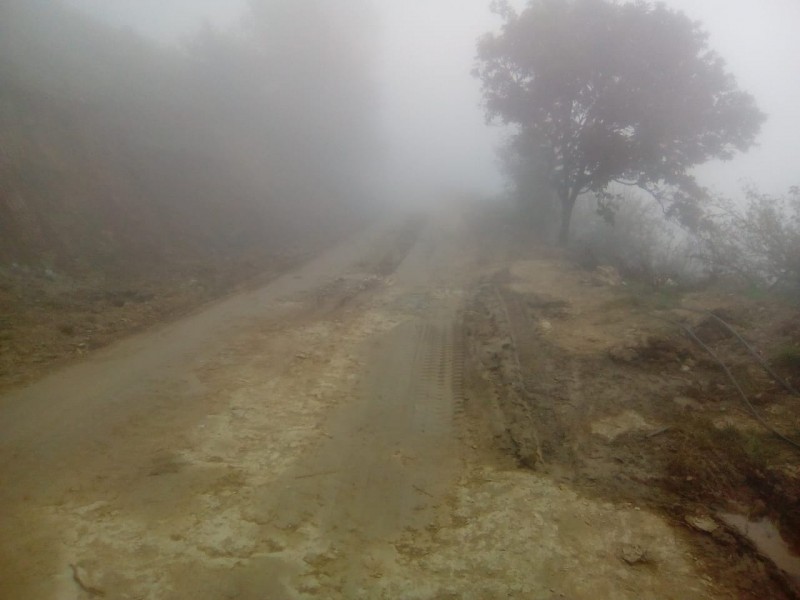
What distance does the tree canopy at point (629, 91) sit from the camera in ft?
49.1

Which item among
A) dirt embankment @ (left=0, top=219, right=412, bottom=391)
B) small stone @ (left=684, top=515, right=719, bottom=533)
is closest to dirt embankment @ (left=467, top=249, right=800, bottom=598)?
small stone @ (left=684, top=515, right=719, bottom=533)

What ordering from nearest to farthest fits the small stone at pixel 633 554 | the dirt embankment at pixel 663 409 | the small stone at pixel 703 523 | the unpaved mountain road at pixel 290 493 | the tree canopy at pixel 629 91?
the unpaved mountain road at pixel 290 493
the small stone at pixel 633 554
the small stone at pixel 703 523
the dirt embankment at pixel 663 409
the tree canopy at pixel 629 91

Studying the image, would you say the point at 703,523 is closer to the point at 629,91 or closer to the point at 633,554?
the point at 633,554

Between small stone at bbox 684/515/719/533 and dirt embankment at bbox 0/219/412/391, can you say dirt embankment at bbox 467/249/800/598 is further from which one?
dirt embankment at bbox 0/219/412/391

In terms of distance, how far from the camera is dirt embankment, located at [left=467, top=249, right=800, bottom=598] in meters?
4.24

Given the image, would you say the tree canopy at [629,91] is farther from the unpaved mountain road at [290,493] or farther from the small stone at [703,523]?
the small stone at [703,523]

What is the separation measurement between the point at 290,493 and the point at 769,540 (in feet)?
13.8

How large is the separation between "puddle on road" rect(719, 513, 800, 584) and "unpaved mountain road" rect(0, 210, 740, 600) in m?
0.63

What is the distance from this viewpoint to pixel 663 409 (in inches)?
236

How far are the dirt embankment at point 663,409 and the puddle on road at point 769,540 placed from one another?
1 cm

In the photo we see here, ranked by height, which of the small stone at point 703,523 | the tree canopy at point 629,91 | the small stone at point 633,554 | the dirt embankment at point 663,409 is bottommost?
the small stone at point 633,554

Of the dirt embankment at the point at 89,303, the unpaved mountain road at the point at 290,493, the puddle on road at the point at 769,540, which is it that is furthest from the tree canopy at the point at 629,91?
the puddle on road at the point at 769,540

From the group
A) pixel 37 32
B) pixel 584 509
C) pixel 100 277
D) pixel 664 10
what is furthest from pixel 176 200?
pixel 664 10

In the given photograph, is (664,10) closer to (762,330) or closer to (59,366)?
(762,330)
